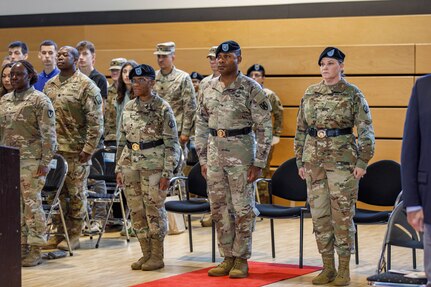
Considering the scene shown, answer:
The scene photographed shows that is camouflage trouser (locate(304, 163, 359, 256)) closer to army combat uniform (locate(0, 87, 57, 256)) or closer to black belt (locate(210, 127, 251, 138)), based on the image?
black belt (locate(210, 127, 251, 138))

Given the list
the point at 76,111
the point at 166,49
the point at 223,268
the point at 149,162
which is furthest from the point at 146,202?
the point at 166,49

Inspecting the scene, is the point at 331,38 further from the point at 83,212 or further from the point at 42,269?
the point at 42,269

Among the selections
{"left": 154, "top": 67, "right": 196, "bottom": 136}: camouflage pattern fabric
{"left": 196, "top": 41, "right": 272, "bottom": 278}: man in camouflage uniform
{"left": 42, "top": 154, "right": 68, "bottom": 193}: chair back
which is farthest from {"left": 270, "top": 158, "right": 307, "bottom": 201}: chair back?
{"left": 154, "top": 67, "right": 196, "bottom": 136}: camouflage pattern fabric

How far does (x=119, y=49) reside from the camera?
12836 mm

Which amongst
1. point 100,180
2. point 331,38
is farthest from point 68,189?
point 331,38

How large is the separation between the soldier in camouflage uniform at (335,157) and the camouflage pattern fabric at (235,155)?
37 cm

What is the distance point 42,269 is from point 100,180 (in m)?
1.94

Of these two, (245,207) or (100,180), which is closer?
(245,207)

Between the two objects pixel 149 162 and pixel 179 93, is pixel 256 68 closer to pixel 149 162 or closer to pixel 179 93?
pixel 179 93

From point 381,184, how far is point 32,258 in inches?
114

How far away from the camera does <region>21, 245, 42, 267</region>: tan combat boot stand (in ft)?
25.4

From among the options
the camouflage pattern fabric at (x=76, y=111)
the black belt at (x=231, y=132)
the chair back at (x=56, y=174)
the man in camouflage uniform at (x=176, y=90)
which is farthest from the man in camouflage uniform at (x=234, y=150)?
the man in camouflage uniform at (x=176, y=90)

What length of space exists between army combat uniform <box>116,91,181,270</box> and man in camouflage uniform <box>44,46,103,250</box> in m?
1.00

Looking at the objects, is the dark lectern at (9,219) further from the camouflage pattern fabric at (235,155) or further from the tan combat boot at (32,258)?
the tan combat boot at (32,258)
